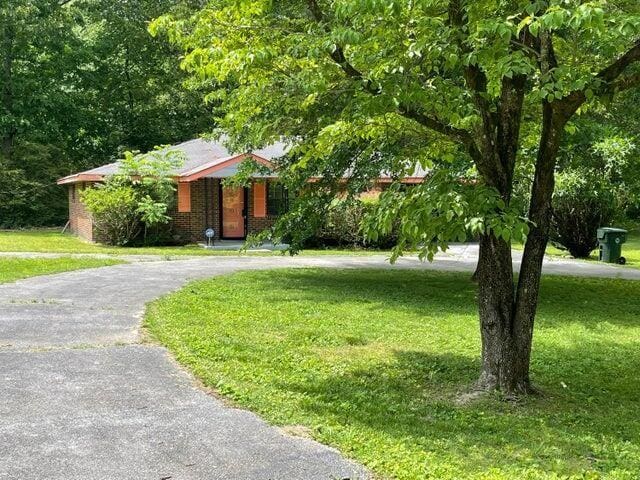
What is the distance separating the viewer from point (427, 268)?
15430mm

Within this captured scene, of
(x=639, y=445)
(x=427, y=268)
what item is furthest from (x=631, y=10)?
(x=427, y=268)

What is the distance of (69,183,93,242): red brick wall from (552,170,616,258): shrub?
1419 centimetres

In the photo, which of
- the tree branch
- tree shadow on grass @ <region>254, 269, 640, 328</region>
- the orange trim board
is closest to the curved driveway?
the tree branch

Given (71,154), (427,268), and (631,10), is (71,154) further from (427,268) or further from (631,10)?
(631,10)

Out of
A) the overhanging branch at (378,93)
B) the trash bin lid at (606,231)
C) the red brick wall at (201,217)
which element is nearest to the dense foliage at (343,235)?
the red brick wall at (201,217)

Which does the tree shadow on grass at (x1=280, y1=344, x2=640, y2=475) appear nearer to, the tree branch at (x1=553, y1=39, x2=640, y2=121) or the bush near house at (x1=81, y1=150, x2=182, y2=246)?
the tree branch at (x1=553, y1=39, x2=640, y2=121)

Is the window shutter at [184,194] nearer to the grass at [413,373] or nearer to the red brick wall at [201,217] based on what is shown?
the red brick wall at [201,217]

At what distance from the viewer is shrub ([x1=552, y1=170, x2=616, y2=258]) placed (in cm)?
1762

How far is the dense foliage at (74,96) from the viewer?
100 ft

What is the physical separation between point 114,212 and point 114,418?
16073mm

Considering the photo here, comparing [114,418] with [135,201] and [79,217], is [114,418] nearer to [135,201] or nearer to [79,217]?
[135,201]

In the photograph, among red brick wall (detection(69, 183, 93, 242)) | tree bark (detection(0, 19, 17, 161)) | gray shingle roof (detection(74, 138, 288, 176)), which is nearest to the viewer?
gray shingle roof (detection(74, 138, 288, 176))

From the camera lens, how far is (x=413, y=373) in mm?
6289

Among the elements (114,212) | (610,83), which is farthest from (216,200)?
(610,83)
